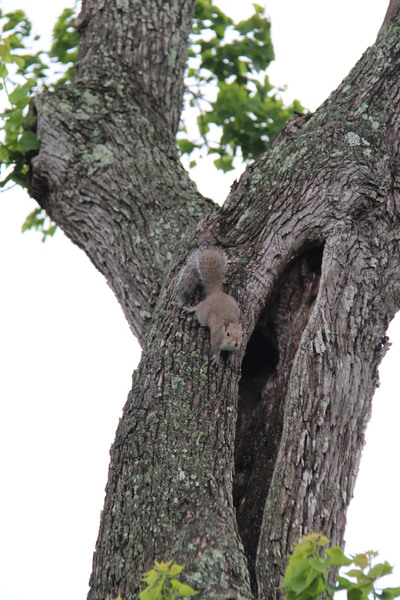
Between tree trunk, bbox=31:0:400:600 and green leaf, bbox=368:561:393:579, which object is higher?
tree trunk, bbox=31:0:400:600

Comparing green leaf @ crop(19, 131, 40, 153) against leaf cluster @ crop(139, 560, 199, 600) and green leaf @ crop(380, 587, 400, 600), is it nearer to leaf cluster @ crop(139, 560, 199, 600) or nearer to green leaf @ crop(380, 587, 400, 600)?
leaf cluster @ crop(139, 560, 199, 600)

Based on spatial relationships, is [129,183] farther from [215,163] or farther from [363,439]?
[215,163]

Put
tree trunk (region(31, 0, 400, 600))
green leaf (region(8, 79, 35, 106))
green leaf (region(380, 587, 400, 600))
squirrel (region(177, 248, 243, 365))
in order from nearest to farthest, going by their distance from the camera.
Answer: green leaf (region(380, 587, 400, 600)), tree trunk (region(31, 0, 400, 600)), squirrel (region(177, 248, 243, 365)), green leaf (region(8, 79, 35, 106))

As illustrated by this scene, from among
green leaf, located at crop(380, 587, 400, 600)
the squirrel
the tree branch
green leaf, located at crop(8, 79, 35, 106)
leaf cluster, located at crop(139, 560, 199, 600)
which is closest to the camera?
green leaf, located at crop(380, 587, 400, 600)

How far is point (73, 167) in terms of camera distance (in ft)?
15.8

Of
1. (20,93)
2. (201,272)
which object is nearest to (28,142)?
(20,93)

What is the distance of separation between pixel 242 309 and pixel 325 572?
189 cm

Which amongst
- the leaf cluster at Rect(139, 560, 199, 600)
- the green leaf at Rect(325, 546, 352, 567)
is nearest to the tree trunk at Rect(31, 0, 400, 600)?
the leaf cluster at Rect(139, 560, 199, 600)

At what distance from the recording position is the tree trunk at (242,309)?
124 inches

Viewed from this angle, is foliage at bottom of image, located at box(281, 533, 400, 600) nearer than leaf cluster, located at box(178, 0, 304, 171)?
Yes

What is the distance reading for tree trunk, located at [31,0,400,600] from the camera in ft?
10.4

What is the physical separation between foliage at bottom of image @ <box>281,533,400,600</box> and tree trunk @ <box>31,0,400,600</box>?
0.82m

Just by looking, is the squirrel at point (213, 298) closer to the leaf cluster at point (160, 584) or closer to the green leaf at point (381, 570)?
the leaf cluster at point (160, 584)

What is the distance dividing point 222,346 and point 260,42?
426 centimetres
